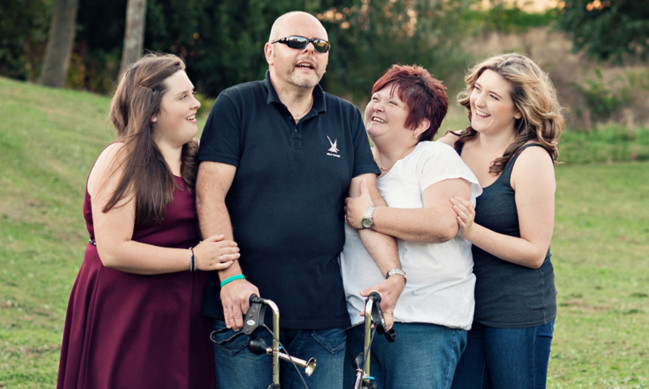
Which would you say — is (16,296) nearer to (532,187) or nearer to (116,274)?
(116,274)

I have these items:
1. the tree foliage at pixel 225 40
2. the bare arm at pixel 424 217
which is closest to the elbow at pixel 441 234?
the bare arm at pixel 424 217

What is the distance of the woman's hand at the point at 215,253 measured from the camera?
3311 mm

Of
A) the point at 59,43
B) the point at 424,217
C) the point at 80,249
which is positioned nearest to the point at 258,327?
the point at 424,217

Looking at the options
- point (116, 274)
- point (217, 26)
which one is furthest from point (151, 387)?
point (217, 26)

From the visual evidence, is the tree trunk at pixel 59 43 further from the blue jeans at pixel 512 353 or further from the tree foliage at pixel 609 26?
the blue jeans at pixel 512 353

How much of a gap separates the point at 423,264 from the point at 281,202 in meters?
0.70

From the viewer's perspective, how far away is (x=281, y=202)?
3.40 metres

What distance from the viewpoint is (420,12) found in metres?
29.7

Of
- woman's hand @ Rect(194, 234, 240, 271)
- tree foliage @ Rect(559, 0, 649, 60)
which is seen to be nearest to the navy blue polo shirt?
woman's hand @ Rect(194, 234, 240, 271)

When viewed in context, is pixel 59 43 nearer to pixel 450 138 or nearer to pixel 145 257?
pixel 450 138

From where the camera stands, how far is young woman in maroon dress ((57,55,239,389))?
3.28m

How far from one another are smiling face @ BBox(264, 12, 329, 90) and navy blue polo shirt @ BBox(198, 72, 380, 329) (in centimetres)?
13

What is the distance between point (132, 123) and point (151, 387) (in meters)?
1.13

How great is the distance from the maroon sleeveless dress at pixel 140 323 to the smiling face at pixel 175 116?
204 millimetres
